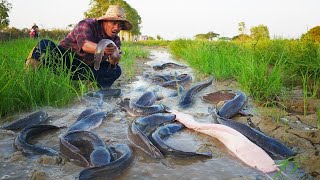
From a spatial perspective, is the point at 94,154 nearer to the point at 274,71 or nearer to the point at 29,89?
the point at 29,89

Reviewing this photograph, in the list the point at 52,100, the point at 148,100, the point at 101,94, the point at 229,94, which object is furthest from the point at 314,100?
the point at 52,100

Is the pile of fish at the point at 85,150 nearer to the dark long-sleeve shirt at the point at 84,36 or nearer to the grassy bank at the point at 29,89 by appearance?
the grassy bank at the point at 29,89

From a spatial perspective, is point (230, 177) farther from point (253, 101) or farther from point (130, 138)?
point (253, 101)

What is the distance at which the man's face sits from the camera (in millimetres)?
5035

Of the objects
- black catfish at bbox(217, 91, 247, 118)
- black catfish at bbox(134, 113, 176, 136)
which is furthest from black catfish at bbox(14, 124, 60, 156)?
black catfish at bbox(217, 91, 247, 118)

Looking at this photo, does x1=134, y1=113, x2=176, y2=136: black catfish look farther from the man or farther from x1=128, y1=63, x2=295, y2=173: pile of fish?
the man

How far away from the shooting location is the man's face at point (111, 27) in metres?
5.04

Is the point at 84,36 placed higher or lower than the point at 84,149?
higher

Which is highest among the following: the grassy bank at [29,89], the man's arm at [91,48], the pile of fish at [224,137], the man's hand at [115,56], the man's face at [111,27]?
the man's face at [111,27]

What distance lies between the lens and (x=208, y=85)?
18.8 ft

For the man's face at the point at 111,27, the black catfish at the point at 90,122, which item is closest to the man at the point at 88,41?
the man's face at the point at 111,27

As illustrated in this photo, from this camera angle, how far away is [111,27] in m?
5.05

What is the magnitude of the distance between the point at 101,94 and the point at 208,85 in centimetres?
199

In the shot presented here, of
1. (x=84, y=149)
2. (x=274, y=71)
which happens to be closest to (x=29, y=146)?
(x=84, y=149)
